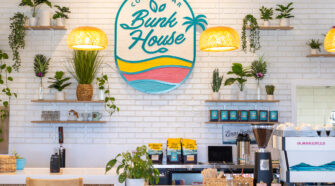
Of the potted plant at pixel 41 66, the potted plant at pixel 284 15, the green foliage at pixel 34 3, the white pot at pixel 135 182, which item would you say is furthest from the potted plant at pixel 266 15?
the white pot at pixel 135 182

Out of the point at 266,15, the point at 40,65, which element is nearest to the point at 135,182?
the point at 40,65

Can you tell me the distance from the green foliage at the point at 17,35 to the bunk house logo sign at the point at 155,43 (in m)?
1.45

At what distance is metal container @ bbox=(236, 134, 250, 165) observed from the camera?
20.0 feet

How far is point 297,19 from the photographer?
→ 6.78m

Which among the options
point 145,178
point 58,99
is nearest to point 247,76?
point 58,99

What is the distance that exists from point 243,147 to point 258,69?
1.25 metres

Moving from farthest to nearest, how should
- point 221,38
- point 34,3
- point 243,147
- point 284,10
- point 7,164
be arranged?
point 284,10
point 34,3
point 243,147
point 221,38
point 7,164

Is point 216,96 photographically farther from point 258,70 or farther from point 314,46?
point 314,46

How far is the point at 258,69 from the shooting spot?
650cm

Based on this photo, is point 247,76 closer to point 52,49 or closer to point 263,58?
point 263,58

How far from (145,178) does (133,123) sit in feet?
10.3

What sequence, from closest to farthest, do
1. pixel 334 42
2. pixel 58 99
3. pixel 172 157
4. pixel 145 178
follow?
pixel 145 178 → pixel 334 42 → pixel 172 157 → pixel 58 99

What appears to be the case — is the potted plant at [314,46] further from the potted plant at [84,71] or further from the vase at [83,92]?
the vase at [83,92]

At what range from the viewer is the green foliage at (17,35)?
21.1ft
